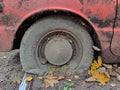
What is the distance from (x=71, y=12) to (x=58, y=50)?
22.3 inches

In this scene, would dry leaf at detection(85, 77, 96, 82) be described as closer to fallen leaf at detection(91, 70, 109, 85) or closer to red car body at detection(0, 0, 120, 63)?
fallen leaf at detection(91, 70, 109, 85)

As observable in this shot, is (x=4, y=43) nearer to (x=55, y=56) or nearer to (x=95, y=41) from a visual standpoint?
(x=55, y=56)

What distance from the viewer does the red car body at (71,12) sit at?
446 centimetres

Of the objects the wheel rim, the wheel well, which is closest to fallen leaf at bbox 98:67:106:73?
the wheel well

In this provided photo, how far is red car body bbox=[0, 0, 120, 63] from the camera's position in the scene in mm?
4457

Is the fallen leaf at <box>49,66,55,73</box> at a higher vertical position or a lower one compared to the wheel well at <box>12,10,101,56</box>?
lower

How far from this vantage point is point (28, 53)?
478cm

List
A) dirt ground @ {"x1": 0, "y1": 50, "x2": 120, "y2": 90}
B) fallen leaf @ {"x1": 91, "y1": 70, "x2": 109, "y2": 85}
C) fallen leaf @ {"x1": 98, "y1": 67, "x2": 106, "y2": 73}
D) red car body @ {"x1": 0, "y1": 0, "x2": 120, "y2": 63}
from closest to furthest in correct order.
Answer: red car body @ {"x1": 0, "y1": 0, "x2": 120, "y2": 63}
dirt ground @ {"x1": 0, "y1": 50, "x2": 120, "y2": 90}
fallen leaf @ {"x1": 91, "y1": 70, "x2": 109, "y2": 85}
fallen leaf @ {"x1": 98, "y1": 67, "x2": 106, "y2": 73}

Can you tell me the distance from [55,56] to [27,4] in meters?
0.81

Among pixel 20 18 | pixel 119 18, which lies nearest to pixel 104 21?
pixel 119 18

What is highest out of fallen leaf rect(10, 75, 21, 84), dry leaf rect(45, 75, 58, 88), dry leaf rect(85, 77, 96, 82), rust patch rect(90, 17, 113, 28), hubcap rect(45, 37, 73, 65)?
rust patch rect(90, 17, 113, 28)

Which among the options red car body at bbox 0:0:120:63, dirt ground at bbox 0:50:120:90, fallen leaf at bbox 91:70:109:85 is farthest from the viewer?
fallen leaf at bbox 91:70:109:85

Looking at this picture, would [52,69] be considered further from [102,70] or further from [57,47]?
[102,70]

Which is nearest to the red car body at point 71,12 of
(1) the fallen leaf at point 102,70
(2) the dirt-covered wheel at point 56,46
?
(2) the dirt-covered wheel at point 56,46
